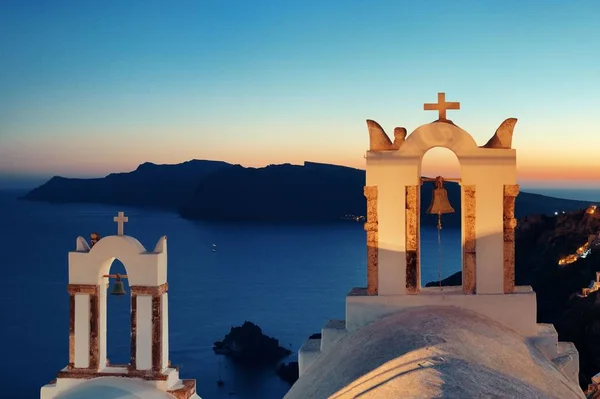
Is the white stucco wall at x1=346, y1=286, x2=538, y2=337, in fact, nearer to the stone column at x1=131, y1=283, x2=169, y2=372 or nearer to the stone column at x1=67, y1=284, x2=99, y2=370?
the stone column at x1=131, y1=283, x2=169, y2=372

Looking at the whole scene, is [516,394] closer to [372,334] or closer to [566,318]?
[372,334]

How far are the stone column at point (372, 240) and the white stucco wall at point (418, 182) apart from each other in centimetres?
4

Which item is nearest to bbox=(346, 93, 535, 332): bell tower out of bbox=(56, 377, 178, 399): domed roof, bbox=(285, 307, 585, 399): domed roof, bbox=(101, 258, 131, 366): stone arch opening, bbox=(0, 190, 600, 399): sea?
bbox=(285, 307, 585, 399): domed roof

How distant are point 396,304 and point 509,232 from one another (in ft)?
4.25

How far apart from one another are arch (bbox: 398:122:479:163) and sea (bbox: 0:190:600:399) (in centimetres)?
2869

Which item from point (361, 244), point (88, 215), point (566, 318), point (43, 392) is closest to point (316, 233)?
point (361, 244)

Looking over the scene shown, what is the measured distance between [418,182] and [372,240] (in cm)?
→ 70

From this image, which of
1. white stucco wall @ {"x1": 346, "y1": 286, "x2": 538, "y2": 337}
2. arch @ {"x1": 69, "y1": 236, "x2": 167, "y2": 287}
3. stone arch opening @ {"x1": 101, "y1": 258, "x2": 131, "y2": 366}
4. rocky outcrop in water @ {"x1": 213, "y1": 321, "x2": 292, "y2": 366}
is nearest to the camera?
white stucco wall @ {"x1": 346, "y1": 286, "x2": 538, "y2": 337}

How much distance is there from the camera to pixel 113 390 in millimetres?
7957

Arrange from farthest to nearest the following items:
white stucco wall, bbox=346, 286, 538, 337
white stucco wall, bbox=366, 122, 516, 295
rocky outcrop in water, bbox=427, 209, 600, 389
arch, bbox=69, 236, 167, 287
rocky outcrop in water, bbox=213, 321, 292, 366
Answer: rocky outcrop in water, bbox=213, 321, 292, 366 → rocky outcrop in water, bbox=427, 209, 600, 389 → arch, bbox=69, 236, 167, 287 → white stucco wall, bbox=366, 122, 516, 295 → white stucco wall, bbox=346, 286, 538, 337

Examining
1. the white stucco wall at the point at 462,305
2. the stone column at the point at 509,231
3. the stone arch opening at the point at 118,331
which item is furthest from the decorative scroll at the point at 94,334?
the stone arch opening at the point at 118,331

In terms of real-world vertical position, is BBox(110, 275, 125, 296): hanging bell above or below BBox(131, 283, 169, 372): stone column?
above

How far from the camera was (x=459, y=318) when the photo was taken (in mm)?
6656

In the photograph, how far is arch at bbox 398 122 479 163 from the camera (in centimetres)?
736
